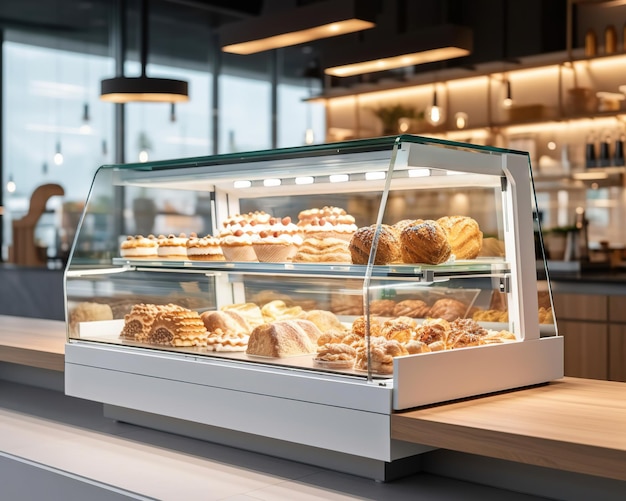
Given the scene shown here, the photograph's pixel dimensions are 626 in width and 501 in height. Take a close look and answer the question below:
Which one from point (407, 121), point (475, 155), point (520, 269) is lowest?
point (520, 269)

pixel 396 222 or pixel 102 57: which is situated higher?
pixel 102 57

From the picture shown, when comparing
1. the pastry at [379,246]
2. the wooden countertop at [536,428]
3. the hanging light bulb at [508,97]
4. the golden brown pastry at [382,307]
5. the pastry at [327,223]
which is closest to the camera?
the wooden countertop at [536,428]

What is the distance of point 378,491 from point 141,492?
27.6 inches

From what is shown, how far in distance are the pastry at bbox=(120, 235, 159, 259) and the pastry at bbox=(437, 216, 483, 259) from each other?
1.34 metres

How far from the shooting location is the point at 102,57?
32.3ft

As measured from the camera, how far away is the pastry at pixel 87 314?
3.56m

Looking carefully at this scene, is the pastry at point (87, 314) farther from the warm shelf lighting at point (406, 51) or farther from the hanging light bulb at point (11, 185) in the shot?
the hanging light bulb at point (11, 185)

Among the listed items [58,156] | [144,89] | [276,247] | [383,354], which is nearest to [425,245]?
[383,354]

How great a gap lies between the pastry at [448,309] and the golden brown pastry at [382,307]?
11.2 inches

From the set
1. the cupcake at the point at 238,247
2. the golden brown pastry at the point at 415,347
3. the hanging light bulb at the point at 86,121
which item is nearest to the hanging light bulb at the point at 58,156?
the hanging light bulb at the point at 86,121

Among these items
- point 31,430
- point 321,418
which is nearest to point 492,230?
point 321,418

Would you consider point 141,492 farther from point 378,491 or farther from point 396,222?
point 396,222

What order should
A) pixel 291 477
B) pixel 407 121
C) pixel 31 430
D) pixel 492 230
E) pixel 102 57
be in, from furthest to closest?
pixel 102 57
pixel 407 121
pixel 31 430
pixel 492 230
pixel 291 477

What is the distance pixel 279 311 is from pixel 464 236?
2.84 ft
